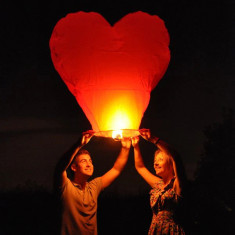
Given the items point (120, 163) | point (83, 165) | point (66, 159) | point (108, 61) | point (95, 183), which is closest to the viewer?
point (108, 61)

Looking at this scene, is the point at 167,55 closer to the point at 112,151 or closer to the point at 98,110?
the point at 98,110

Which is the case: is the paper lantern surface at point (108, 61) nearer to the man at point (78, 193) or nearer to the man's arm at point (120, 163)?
the man at point (78, 193)

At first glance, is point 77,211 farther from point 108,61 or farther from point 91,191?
point 108,61

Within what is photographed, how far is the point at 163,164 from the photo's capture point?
175 inches

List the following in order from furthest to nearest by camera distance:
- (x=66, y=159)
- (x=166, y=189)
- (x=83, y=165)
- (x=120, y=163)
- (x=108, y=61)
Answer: (x=120, y=163) < (x=83, y=165) < (x=166, y=189) < (x=66, y=159) < (x=108, y=61)

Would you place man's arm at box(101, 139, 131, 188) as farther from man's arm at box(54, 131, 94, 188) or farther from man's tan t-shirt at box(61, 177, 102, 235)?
man's arm at box(54, 131, 94, 188)

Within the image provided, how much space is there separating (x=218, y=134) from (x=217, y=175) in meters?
0.69

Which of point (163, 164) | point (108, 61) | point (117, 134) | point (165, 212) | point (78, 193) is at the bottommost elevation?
point (165, 212)

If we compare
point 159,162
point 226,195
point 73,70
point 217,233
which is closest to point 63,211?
point 159,162

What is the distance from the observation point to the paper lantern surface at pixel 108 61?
4191 mm

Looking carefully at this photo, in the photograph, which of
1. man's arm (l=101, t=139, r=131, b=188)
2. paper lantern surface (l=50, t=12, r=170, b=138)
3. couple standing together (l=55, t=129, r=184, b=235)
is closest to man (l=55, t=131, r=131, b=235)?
couple standing together (l=55, t=129, r=184, b=235)

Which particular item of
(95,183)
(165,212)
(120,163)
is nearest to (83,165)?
(95,183)

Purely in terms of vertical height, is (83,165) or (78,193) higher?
(83,165)

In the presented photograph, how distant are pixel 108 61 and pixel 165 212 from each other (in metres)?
1.45
